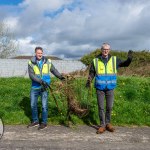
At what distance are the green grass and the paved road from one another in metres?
0.54

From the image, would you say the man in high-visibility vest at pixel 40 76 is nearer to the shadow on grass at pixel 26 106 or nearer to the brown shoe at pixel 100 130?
the shadow on grass at pixel 26 106

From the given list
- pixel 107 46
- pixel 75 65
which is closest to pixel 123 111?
pixel 107 46

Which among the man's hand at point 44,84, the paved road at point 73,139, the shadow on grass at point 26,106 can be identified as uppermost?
the man's hand at point 44,84

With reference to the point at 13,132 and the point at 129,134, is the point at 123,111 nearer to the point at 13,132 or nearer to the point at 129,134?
the point at 129,134

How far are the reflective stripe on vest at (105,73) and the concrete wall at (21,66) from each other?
653 inches

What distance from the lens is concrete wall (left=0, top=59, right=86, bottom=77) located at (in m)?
24.8

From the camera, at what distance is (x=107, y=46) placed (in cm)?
777

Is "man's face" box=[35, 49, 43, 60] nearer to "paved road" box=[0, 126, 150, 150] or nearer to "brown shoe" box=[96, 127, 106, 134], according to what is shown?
"paved road" box=[0, 126, 150, 150]

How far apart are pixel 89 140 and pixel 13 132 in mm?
1657

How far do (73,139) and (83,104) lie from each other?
1742mm

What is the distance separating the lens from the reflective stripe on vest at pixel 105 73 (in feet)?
25.9

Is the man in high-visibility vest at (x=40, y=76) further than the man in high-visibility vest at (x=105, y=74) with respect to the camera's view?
Yes

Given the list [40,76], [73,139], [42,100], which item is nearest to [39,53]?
[40,76]

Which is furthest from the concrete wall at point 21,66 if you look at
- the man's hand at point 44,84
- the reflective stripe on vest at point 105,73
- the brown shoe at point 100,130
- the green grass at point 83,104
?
the brown shoe at point 100,130
